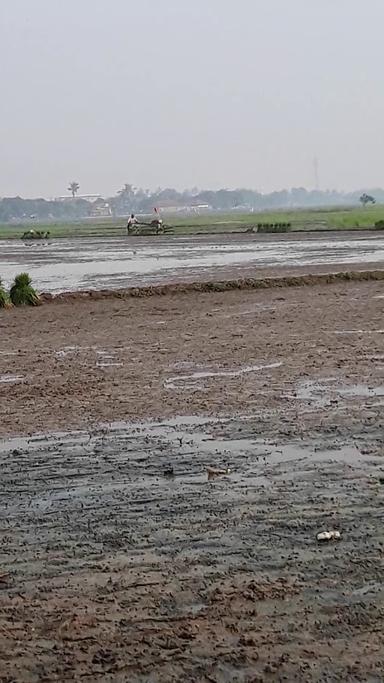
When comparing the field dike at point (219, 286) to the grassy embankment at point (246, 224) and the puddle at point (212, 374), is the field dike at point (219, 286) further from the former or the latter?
the grassy embankment at point (246, 224)

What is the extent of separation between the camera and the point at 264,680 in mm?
4301

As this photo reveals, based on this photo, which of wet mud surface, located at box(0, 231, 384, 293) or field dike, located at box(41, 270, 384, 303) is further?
wet mud surface, located at box(0, 231, 384, 293)

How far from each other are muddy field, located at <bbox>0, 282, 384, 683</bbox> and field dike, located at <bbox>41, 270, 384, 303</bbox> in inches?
420

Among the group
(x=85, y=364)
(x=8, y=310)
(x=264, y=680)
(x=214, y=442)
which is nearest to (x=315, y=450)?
(x=214, y=442)

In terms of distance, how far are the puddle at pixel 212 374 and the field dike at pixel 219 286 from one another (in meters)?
12.0

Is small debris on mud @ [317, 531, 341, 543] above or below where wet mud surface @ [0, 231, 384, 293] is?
above

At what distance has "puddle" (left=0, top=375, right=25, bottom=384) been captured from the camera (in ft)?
41.8

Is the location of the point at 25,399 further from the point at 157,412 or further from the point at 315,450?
the point at 315,450

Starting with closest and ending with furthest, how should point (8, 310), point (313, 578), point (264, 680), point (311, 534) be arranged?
point (264, 680), point (313, 578), point (311, 534), point (8, 310)

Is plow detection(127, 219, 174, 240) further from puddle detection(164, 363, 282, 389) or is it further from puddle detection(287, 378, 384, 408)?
puddle detection(287, 378, 384, 408)

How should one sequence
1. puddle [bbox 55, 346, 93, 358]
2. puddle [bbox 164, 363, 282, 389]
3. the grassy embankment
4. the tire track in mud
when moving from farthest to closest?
the grassy embankment, puddle [bbox 55, 346, 93, 358], puddle [bbox 164, 363, 282, 389], the tire track in mud

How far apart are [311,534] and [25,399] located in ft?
19.4

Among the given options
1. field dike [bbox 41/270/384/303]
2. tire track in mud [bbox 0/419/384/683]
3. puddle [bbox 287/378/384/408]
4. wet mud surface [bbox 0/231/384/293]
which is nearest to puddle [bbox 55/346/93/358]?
puddle [bbox 287/378/384/408]

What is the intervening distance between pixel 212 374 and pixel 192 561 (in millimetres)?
6881
